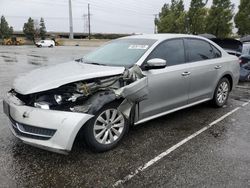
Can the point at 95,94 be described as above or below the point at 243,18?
below

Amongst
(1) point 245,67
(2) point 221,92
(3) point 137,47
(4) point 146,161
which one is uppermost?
(3) point 137,47

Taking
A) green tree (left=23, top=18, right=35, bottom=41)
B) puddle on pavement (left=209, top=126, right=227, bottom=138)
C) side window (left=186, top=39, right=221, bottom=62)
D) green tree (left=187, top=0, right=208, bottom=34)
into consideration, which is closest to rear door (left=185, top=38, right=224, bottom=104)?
side window (left=186, top=39, right=221, bottom=62)

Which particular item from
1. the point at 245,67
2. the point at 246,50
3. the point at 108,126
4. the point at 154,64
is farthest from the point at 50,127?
the point at 246,50

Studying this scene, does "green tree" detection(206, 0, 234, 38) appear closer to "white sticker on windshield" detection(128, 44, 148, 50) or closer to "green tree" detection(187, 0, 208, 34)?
"green tree" detection(187, 0, 208, 34)

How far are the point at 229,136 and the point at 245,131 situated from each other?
0.41 m

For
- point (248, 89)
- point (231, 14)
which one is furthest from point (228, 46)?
point (231, 14)

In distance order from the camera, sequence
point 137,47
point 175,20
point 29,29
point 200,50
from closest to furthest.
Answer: point 137,47
point 200,50
point 175,20
point 29,29

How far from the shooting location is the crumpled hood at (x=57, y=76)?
3.47m

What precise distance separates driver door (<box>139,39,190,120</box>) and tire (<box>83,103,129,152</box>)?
436mm

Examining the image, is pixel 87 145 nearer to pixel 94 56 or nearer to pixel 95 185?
pixel 95 185

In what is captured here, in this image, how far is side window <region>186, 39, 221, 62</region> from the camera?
515cm

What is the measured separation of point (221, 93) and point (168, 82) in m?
1.99

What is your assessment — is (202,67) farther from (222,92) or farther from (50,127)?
(50,127)

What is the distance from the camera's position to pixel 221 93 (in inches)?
233
